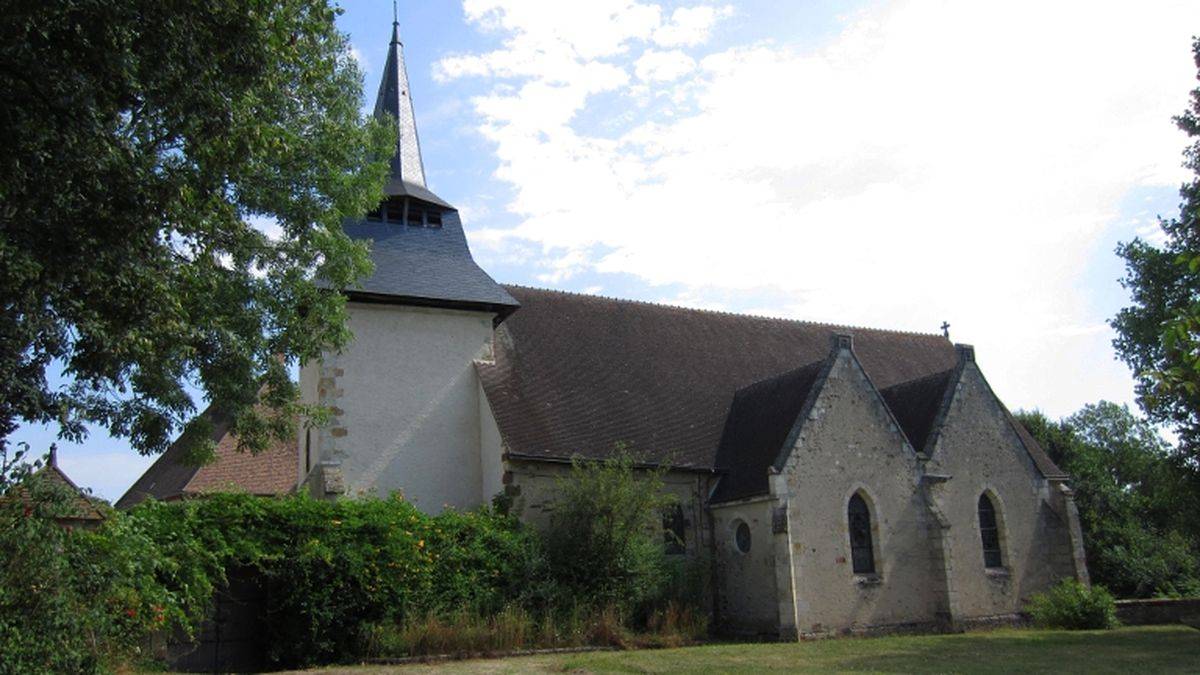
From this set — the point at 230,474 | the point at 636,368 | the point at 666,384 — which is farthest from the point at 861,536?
the point at 230,474

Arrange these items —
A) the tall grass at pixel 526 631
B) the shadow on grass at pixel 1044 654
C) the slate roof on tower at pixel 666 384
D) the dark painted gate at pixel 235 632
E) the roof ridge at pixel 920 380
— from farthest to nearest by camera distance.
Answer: the roof ridge at pixel 920 380, the slate roof on tower at pixel 666 384, the dark painted gate at pixel 235 632, the tall grass at pixel 526 631, the shadow on grass at pixel 1044 654

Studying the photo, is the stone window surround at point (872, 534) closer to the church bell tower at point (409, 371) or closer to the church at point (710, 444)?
the church at point (710, 444)

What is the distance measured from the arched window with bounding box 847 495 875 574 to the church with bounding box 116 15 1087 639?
1.5 inches

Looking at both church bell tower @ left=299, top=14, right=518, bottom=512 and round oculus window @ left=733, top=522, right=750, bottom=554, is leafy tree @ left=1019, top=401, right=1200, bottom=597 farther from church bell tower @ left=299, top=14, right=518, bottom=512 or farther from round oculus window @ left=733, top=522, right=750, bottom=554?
church bell tower @ left=299, top=14, right=518, bottom=512

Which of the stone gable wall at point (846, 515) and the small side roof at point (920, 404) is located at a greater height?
the small side roof at point (920, 404)

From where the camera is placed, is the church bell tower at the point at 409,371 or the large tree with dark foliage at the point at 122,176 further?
the church bell tower at the point at 409,371

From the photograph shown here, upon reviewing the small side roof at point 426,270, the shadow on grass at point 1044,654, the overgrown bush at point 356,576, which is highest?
the small side roof at point 426,270

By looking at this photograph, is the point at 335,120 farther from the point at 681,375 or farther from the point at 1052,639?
the point at 1052,639

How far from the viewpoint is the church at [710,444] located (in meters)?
18.0

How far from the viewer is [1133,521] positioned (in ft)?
91.9

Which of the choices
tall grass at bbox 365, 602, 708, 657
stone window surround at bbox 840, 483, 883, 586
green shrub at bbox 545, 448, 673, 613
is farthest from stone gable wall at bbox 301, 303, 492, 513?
stone window surround at bbox 840, 483, 883, 586

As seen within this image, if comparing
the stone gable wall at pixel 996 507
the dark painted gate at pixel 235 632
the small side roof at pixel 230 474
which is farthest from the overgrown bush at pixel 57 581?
the stone gable wall at pixel 996 507

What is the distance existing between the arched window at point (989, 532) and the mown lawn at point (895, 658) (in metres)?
3.44

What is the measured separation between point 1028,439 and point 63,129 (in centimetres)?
2353
